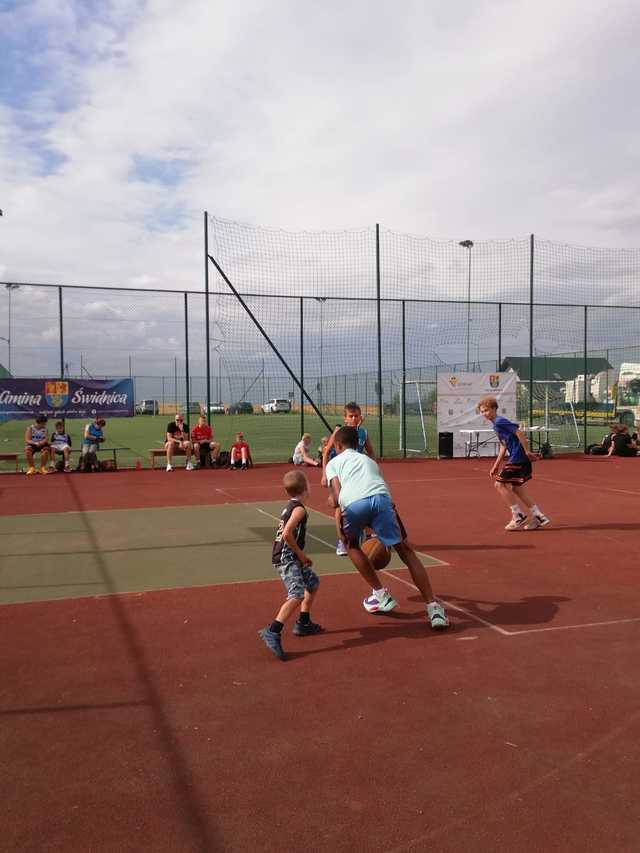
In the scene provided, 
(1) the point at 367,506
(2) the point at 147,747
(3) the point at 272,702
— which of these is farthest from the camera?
(1) the point at 367,506

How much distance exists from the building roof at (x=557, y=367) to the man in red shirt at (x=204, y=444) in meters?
10.6

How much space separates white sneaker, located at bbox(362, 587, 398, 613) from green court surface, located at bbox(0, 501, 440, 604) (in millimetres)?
1480

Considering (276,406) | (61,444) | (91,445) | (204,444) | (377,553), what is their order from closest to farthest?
(377,553), (91,445), (61,444), (204,444), (276,406)

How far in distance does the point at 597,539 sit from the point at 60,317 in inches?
598

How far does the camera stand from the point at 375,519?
5.58m

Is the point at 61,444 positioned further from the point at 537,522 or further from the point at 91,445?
the point at 537,522

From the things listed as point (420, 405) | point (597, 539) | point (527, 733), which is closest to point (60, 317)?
point (420, 405)

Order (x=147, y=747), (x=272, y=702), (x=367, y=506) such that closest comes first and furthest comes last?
1. (x=147, y=747)
2. (x=272, y=702)
3. (x=367, y=506)

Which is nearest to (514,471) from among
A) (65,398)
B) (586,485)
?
(586,485)

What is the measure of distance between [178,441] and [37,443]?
351 centimetres

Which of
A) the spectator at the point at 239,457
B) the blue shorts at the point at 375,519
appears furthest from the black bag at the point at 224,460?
the blue shorts at the point at 375,519

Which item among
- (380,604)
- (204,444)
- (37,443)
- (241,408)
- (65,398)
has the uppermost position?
(65,398)

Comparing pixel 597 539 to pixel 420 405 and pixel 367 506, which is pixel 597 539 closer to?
pixel 367 506

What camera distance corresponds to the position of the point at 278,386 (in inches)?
858
